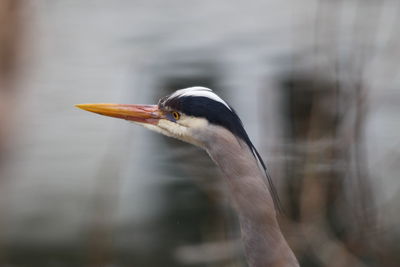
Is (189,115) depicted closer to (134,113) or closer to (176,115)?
(176,115)

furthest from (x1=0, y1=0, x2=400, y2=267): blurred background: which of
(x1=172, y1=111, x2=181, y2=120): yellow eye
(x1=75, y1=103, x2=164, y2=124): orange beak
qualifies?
(x1=172, y1=111, x2=181, y2=120): yellow eye

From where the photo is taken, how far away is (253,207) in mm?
2742

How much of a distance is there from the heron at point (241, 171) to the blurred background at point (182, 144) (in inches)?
26.5

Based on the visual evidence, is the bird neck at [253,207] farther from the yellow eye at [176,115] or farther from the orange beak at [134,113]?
the orange beak at [134,113]

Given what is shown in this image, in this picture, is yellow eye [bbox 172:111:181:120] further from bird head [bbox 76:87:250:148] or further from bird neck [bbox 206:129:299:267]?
bird neck [bbox 206:129:299:267]

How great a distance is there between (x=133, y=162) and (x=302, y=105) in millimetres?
1113

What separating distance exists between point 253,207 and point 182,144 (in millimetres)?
2825

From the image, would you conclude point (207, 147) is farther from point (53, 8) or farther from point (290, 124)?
point (53, 8)

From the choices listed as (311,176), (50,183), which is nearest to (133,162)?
(50,183)

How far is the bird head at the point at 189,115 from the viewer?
2814mm

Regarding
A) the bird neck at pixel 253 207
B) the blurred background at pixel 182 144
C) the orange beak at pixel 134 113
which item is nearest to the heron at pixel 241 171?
the bird neck at pixel 253 207

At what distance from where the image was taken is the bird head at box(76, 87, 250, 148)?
281 cm

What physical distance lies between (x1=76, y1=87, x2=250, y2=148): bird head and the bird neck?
6cm

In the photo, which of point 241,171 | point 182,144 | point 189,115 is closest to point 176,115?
point 189,115
